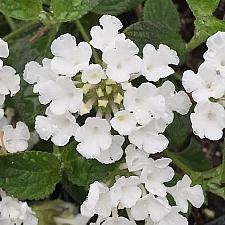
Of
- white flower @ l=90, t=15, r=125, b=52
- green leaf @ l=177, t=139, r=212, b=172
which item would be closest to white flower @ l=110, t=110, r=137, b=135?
white flower @ l=90, t=15, r=125, b=52

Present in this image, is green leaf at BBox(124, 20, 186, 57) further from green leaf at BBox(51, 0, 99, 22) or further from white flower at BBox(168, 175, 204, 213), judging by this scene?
white flower at BBox(168, 175, 204, 213)

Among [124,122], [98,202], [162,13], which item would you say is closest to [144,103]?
[124,122]

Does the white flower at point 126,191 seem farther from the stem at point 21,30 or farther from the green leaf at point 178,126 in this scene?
the stem at point 21,30

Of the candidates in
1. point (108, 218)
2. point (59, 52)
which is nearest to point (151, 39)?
point (59, 52)

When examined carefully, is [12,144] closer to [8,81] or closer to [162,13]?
[8,81]

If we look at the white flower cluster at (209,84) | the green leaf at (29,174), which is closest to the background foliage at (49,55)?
the green leaf at (29,174)
